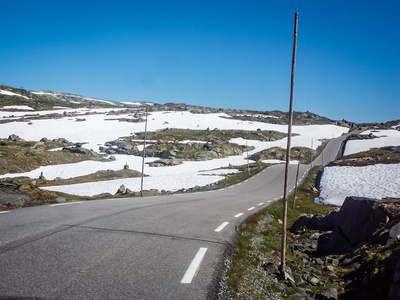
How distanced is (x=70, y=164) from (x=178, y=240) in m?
59.0

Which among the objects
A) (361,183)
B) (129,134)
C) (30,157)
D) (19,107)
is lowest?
(30,157)

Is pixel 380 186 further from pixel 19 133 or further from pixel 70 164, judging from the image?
pixel 19 133

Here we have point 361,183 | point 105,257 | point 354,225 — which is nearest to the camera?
point 105,257

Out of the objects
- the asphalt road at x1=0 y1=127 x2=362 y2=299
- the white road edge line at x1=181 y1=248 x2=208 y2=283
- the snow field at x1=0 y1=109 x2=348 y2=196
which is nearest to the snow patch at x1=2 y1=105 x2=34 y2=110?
the snow field at x1=0 y1=109 x2=348 y2=196

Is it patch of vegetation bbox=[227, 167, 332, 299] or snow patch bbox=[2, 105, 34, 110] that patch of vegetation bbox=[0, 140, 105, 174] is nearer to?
patch of vegetation bbox=[227, 167, 332, 299]

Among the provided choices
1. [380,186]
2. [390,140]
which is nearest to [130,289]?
[380,186]

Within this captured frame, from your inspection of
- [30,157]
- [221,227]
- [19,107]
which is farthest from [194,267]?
[19,107]

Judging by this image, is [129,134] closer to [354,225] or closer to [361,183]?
[361,183]

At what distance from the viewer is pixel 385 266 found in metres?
6.08

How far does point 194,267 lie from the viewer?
543 centimetres

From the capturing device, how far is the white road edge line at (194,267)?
15.8 feet

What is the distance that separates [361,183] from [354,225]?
28464 mm

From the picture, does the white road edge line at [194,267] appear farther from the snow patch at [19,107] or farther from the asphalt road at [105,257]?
the snow patch at [19,107]

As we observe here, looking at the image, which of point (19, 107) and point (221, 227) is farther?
point (19, 107)
